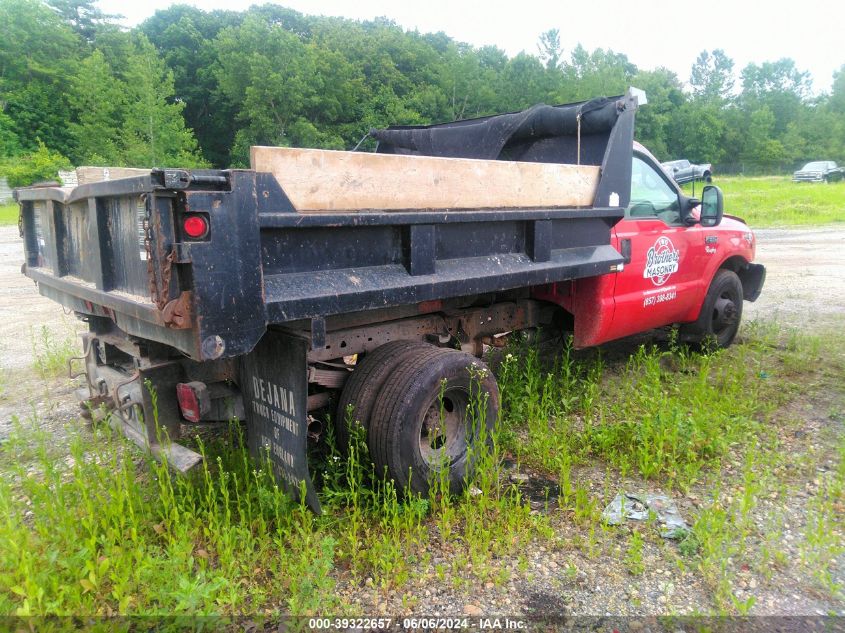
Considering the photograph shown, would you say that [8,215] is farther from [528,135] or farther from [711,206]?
[711,206]

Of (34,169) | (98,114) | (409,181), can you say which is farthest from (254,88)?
(409,181)

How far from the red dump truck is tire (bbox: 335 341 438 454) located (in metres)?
0.01

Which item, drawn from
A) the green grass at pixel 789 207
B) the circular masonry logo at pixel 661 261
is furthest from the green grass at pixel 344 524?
the green grass at pixel 789 207

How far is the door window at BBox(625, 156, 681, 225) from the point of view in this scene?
485 cm

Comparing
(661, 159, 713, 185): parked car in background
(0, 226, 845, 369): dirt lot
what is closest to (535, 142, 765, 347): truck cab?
(661, 159, 713, 185): parked car in background

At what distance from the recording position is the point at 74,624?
2352 mm

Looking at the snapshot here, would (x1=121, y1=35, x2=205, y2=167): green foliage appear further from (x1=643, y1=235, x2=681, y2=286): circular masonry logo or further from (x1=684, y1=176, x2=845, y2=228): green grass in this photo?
(x1=643, y1=235, x2=681, y2=286): circular masonry logo

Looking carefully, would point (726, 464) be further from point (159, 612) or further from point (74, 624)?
point (74, 624)

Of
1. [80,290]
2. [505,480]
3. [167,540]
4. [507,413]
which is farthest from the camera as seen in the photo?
[507,413]

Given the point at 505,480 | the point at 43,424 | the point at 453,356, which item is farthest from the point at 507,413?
the point at 43,424

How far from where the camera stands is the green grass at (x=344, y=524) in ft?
8.23

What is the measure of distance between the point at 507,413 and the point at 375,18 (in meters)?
70.4

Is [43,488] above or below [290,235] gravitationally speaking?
below

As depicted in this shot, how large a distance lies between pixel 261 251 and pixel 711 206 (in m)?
4.27
